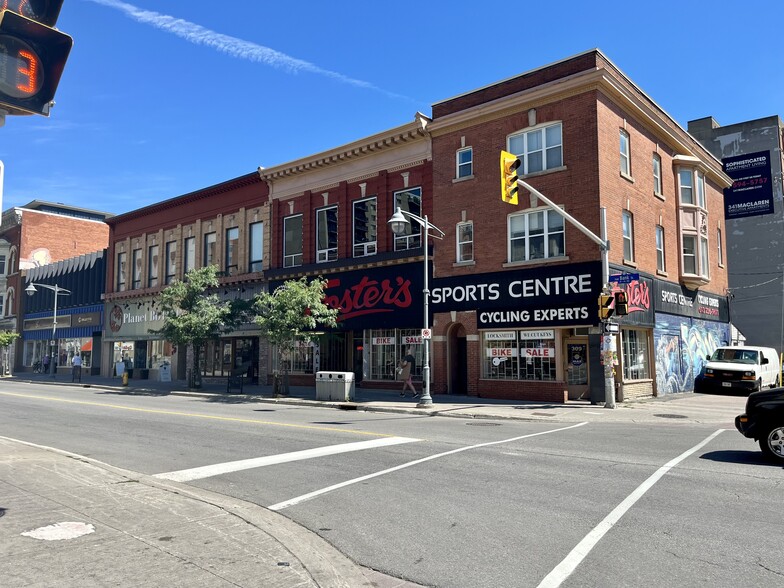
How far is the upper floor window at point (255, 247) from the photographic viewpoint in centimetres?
3297

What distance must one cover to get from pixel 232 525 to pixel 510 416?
40.8 feet

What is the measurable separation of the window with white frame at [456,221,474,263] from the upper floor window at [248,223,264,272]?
12750 mm

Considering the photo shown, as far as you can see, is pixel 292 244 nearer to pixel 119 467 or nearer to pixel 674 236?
pixel 674 236

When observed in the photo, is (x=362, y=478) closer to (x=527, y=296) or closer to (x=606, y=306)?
(x=606, y=306)

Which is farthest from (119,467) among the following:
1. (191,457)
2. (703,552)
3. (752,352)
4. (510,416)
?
(752,352)

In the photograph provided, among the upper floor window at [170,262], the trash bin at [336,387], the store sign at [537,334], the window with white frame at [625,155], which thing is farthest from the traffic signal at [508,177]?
the upper floor window at [170,262]

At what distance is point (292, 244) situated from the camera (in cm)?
3134

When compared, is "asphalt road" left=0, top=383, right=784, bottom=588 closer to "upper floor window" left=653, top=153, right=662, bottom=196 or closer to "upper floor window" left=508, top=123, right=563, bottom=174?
"upper floor window" left=508, top=123, right=563, bottom=174

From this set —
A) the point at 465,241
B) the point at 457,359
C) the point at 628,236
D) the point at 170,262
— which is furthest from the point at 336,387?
the point at 170,262

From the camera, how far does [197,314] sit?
28.7 meters

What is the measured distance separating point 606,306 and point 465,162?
9.52m

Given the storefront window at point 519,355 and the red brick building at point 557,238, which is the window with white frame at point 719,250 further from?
the storefront window at point 519,355

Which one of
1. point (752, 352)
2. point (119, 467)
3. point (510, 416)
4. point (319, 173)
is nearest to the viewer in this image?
Answer: point (119, 467)

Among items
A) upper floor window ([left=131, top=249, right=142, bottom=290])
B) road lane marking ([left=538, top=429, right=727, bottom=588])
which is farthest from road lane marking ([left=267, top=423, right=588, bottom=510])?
upper floor window ([left=131, top=249, right=142, bottom=290])
